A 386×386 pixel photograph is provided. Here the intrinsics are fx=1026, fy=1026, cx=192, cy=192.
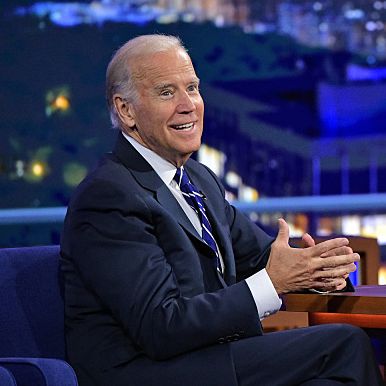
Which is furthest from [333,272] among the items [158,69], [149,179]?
[158,69]

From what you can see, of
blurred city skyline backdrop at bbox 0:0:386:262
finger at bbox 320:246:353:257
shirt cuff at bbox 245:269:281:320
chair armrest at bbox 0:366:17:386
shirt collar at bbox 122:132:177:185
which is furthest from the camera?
blurred city skyline backdrop at bbox 0:0:386:262

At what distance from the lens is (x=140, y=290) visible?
1976 millimetres

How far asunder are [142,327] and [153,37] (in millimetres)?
671

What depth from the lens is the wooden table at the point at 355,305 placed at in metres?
2.17

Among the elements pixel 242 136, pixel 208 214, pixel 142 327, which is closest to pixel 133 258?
pixel 142 327

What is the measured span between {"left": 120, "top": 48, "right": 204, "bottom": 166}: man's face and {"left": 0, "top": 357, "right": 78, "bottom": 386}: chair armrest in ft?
1.78

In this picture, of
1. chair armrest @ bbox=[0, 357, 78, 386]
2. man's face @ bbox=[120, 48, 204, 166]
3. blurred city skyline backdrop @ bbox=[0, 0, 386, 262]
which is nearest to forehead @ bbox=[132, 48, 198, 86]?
man's face @ bbox=[120, 48, 204, 166]

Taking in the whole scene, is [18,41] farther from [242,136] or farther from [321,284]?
[321,284]

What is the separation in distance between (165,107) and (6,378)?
27.4 inches

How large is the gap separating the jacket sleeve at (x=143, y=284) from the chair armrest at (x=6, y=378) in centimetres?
24

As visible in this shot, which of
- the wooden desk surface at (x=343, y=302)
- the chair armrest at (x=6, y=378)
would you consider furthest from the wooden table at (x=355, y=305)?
the chair armrest at (x=6, y=378)

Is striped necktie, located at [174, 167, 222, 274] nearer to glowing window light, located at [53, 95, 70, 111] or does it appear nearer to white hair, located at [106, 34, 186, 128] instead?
white hair, located at [106, 34, 186, 128]

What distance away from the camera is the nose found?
7.43 ft

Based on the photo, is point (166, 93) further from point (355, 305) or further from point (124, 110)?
point (355, 305)
